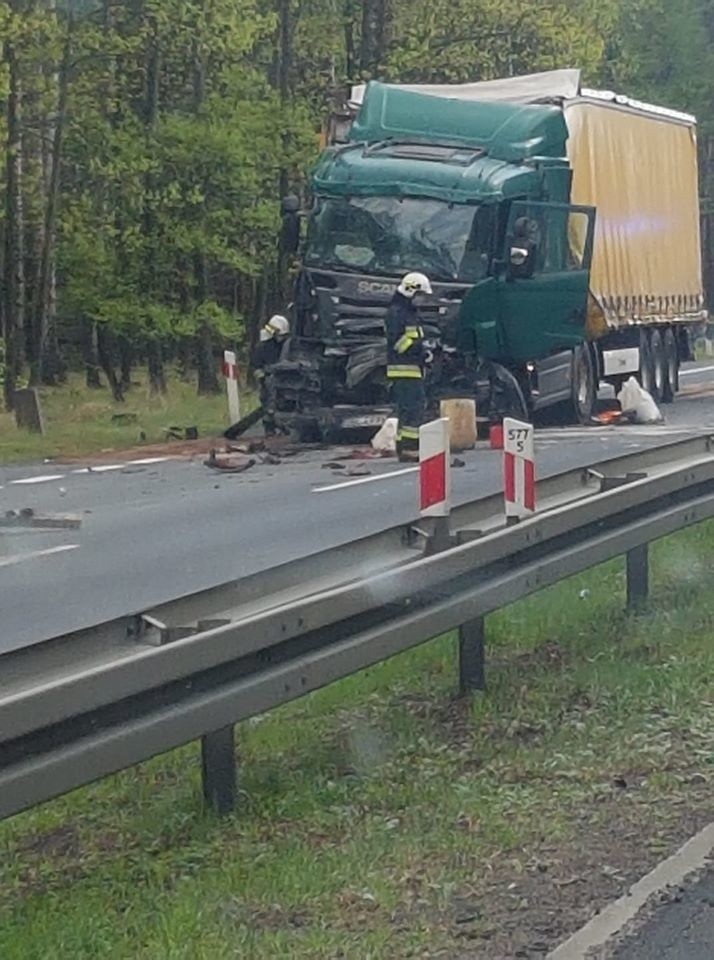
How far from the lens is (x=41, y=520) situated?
1529cm

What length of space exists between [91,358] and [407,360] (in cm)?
2847

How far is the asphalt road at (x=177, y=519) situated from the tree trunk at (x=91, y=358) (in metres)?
25.1

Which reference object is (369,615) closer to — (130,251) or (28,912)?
(28,912)

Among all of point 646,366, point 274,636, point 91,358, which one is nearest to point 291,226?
point 646,366

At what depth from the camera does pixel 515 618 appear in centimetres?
1038

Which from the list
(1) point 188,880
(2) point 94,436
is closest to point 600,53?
(2) point 94,436

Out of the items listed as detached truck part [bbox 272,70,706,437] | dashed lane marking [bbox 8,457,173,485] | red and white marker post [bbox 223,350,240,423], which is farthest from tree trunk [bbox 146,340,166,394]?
dashed lane marking [bbox 8,457,173,485]

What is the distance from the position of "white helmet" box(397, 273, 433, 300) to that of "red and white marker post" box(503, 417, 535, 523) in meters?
10.5

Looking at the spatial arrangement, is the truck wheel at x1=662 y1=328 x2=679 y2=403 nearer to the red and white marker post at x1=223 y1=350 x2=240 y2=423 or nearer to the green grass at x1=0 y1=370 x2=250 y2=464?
the green grass at x1=0 y1=370 x2=250 y2=464

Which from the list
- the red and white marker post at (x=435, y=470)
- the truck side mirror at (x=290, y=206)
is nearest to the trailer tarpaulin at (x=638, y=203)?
the truck side mirror at (x=290, y=206)

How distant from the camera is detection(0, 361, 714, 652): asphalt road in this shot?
457 inches

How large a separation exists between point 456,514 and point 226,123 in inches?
976

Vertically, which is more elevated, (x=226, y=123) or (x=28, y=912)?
(x=226, y=123)

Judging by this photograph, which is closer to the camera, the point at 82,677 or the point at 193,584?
the point at 82,677
